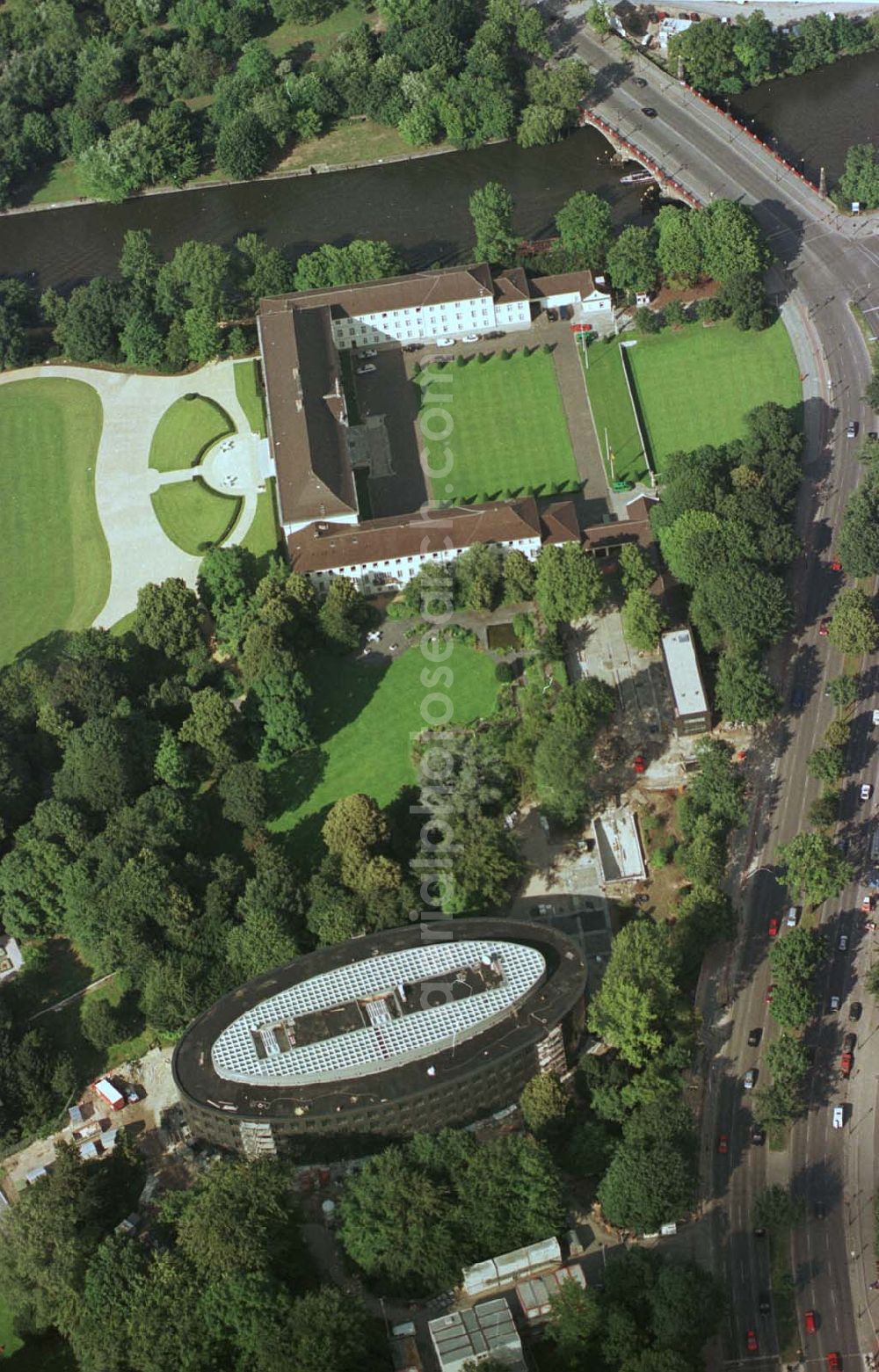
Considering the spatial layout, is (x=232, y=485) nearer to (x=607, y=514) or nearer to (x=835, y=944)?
(x=607, y=514)

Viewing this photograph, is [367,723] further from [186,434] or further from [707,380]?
[707,380]

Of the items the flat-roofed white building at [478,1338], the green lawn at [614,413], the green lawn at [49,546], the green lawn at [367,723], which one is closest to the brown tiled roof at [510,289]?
the green lawn at [614,413]

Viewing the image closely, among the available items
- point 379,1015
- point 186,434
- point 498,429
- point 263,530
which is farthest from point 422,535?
point 379,1015

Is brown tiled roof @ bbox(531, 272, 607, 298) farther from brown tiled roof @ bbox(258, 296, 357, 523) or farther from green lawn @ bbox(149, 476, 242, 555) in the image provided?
green lawn @ bbox(149, 476, 242, 555)

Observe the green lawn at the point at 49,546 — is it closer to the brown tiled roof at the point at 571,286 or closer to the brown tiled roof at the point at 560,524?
the brown tiled roof at the point at 560,524

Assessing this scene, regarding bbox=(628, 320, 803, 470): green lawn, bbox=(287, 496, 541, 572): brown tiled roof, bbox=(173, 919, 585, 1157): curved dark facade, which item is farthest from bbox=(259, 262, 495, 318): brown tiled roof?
bbox=(173, 919, 585, 1157): curved dark facade

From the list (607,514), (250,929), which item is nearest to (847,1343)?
(250,929)
